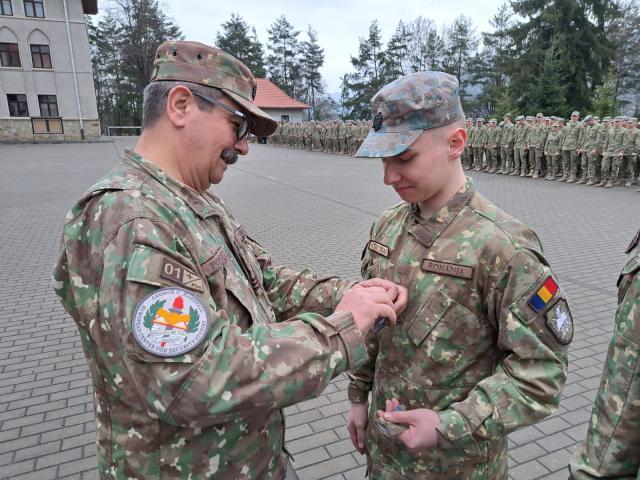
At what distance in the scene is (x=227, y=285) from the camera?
1.39 m

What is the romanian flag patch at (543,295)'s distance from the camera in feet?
4.66

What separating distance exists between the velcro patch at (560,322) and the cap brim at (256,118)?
1.13m

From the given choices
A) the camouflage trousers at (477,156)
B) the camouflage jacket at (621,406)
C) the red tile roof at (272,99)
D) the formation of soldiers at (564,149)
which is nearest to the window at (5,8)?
the red tile roof at (272,99)

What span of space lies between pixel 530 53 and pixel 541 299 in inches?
1344

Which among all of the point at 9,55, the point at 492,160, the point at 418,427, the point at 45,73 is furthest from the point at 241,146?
the point at 9,55

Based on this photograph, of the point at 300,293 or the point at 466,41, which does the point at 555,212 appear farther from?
the point at 466,41

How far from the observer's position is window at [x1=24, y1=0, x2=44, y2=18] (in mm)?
31172

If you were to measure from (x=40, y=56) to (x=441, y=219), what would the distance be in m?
38.6

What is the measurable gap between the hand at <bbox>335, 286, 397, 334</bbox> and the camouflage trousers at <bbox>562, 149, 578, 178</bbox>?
15352 mm

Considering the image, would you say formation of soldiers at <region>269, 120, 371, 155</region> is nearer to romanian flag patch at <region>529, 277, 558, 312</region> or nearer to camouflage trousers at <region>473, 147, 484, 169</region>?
camouflage trousers at <region>473, 147, 484, 169</region>

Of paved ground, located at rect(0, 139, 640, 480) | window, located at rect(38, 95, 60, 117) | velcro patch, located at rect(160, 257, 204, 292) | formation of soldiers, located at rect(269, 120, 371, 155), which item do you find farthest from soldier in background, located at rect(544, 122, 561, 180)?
window, located at rect(38, 95, 60, 117)

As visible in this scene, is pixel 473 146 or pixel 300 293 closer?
pixel 300 293

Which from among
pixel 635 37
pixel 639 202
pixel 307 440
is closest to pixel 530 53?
pixel 635 37

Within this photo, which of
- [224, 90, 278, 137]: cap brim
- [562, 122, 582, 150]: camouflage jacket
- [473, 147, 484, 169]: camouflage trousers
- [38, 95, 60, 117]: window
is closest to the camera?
[224, 90, 278, 137]: cap brim
